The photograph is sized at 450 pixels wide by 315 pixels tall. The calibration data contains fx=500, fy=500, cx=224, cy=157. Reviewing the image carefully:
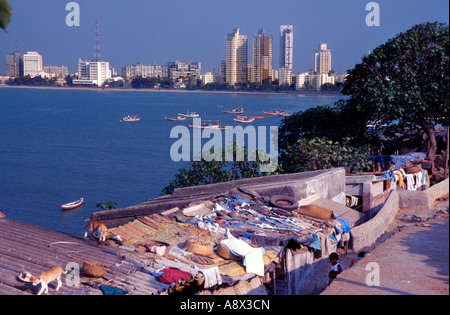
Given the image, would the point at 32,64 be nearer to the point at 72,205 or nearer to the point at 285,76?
the point at 285,76

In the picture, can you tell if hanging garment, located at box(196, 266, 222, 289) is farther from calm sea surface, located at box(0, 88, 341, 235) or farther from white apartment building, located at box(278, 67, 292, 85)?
white apartment building, located at box(278, 67, 292, 85)

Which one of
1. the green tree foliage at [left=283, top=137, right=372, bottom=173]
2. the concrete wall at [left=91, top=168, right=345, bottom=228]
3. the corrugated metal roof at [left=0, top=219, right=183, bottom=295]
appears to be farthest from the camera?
the green tree foliage at [left=283, top=137, right=372, bottom=173]

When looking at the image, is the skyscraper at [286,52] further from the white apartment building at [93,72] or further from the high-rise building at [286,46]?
the white apartment building at [93,72]

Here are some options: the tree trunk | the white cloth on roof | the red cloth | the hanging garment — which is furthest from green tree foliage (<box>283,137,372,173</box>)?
the red cloth

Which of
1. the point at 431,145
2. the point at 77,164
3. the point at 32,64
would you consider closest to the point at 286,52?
the point at 32,64

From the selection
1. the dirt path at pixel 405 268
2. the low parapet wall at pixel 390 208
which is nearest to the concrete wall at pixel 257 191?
the low parapet wall at pixel 390 208
